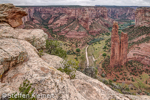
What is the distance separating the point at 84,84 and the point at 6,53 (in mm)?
7752

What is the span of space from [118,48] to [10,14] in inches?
1338

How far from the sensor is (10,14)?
16.0m

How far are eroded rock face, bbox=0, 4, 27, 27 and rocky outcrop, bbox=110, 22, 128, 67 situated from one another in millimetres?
29771

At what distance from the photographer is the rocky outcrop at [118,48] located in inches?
1443

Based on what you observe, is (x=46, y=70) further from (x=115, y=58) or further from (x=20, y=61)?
(x=115, y=58)

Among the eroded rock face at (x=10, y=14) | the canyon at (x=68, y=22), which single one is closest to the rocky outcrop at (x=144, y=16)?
the canyon at (x=68, y=22)

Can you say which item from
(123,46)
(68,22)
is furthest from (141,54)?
(68,22)

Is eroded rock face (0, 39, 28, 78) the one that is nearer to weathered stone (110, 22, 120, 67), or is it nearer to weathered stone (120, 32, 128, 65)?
weathered stone (110, 22, 120, 67)

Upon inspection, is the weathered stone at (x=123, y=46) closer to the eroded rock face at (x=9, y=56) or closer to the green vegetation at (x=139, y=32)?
the green vegetation at (x=139, y=32)

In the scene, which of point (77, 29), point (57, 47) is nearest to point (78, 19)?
point (77, 29)

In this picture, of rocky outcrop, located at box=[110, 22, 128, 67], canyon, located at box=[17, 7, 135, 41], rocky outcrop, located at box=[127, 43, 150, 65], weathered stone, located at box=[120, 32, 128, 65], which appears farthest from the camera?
canyon, located at box=[17, 7, 135, 41]

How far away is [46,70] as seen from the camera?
822 cm

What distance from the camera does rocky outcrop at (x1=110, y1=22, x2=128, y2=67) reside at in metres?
36.7

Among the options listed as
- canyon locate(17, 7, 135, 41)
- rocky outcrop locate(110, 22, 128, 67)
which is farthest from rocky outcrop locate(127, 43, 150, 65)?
canyon locate(17, 7, 135, 41)
